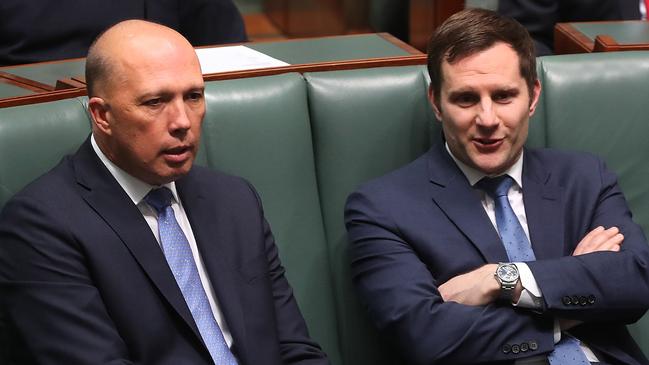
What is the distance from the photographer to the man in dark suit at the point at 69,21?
8.48 ft

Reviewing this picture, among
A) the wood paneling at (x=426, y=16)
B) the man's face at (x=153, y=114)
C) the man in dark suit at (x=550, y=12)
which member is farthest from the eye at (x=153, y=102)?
the wood paneling at (x=426, y=16)

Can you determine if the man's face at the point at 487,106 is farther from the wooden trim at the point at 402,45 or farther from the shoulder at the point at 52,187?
the shoulder at the point at 52,187

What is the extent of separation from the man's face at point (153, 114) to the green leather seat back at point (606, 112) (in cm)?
77

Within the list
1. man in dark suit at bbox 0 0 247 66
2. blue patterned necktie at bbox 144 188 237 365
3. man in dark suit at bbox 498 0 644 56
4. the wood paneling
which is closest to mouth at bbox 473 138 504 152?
blue patterned necktie at bbox 144 188 237 365

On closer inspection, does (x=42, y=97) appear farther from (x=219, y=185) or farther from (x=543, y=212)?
(x=543, y=212)

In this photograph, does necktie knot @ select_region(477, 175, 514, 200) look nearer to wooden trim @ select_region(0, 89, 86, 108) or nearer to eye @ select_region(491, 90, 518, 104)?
eye @ select_region(491, 90, 518, 104)

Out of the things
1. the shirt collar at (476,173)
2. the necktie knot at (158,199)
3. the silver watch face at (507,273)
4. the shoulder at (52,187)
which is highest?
the shoulder at (52,187)

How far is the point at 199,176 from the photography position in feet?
5.94

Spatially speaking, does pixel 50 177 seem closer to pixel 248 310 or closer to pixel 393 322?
pixel 248 310

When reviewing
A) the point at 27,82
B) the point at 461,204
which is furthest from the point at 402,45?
the point at 27,82

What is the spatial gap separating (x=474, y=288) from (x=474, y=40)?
0.41 meters

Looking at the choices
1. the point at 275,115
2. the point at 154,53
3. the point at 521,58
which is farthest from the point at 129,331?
the point at 521,58

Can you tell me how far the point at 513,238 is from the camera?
75.9 inches

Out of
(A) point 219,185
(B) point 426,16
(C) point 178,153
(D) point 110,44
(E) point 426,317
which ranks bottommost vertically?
(E) point 426,317
